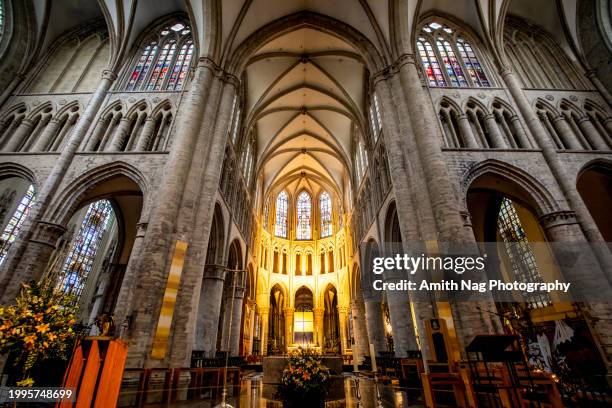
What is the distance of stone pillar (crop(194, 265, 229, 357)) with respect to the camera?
12859 mm

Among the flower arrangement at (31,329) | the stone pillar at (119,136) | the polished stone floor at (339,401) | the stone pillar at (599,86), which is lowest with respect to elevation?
the polished stone floor at (339,401)

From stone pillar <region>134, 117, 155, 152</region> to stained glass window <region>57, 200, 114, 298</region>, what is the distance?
1214 centimetres

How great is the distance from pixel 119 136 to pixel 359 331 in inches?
741

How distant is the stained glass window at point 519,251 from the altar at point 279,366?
537 inches

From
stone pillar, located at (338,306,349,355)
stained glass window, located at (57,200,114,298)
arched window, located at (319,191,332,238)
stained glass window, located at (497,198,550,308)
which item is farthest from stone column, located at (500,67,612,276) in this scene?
stained glass window, located at (57,200,114,298)

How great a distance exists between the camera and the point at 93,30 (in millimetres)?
17156

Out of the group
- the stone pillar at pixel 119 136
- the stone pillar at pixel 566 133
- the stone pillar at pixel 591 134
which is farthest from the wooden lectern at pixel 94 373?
the stone pillar at pixel 591 134

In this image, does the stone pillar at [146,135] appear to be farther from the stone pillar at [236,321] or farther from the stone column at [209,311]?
the stone pillar at [236,321]

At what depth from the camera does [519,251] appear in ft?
58.6

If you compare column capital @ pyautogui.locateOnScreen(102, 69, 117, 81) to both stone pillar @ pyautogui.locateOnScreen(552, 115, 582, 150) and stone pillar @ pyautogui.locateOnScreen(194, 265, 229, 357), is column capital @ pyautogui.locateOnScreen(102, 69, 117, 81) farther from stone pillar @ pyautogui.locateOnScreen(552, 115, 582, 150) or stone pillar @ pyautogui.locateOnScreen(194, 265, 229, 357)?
stone pillar @ pyautogui.locateOnScreen(552, 115, 582, 150)

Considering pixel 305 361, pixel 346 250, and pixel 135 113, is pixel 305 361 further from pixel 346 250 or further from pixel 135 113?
pixel 346 250

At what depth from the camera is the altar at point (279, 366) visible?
9.41m

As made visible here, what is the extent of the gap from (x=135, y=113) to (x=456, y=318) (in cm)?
1535

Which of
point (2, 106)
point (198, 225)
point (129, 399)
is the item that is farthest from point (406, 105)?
point (2, 106)
